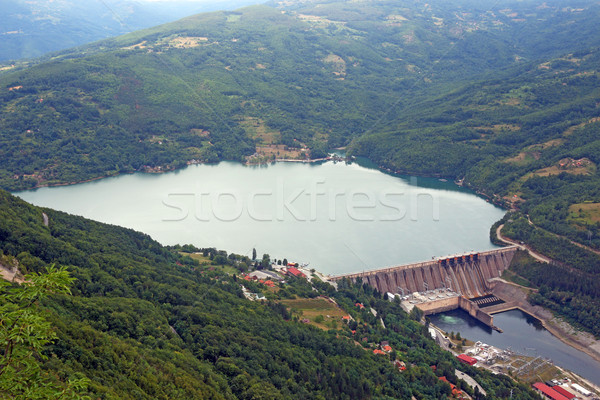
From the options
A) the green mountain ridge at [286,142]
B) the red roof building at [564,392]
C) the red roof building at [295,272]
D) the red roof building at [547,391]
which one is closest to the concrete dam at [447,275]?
the green mountain ridge at [286,142]

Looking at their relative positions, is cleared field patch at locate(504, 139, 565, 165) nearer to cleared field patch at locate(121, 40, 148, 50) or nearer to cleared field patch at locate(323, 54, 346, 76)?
cleared field patch at locate(323, 54, 346, 76)

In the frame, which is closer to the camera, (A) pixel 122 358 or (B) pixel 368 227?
(A) pixel 122 358

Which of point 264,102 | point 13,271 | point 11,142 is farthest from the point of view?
point 264,102

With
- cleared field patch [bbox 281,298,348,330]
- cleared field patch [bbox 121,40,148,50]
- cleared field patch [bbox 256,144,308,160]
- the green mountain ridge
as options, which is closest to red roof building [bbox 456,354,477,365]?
the green mountain ridge

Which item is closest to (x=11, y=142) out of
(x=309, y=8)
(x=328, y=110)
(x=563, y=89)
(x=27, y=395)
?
(x=328, y=110)

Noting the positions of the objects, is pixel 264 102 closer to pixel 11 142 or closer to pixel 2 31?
pixel 11 142

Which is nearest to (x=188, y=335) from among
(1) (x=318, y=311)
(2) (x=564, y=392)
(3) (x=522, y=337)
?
(1) (x=318, y=311)

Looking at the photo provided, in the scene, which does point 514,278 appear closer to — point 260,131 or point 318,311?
point 318,311
